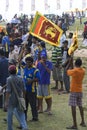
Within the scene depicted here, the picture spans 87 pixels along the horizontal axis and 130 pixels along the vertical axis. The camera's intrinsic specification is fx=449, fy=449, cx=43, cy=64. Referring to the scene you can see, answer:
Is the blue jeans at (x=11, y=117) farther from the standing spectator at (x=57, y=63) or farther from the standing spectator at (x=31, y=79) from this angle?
the standing spectator at (x=57, y=63)

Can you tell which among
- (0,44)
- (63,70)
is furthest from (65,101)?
(0,44)

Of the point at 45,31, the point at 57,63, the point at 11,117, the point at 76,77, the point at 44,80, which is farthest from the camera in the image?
the point at 57,63

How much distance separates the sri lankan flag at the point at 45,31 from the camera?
11047 millimetres

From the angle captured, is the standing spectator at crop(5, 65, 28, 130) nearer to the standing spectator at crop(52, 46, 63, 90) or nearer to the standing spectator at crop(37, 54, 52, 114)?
the standing spectator at crop(37, 54, 52, 114)

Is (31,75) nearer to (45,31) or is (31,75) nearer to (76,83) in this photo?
(76,83)

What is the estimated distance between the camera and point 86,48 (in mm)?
23953

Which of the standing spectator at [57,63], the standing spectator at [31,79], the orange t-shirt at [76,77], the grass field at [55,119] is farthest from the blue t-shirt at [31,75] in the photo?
the standing spectator at [57,63]

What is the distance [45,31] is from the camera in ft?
37.0

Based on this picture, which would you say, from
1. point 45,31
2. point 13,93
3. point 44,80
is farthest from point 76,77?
point 45,31

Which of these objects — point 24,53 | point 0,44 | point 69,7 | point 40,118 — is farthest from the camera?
point 69,7

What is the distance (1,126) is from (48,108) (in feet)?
4.79

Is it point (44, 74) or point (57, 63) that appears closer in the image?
point (44, 74)

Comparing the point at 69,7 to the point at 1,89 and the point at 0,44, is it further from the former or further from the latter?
the point at 1,89

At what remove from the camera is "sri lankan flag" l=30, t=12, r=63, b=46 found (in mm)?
11047
